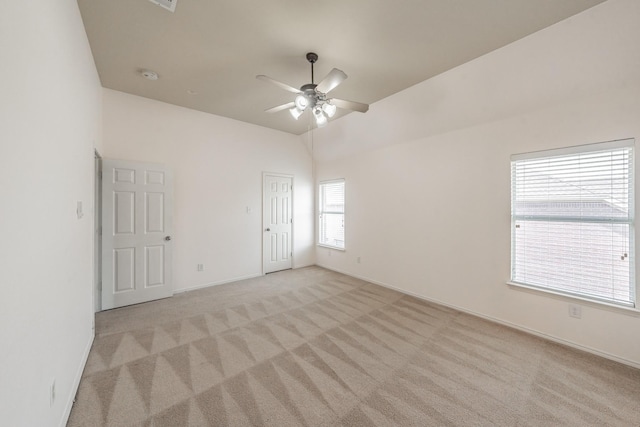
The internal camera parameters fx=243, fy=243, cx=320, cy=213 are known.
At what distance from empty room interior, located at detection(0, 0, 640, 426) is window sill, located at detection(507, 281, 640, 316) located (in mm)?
17

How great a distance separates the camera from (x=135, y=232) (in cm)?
355

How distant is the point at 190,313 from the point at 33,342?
7.16ft

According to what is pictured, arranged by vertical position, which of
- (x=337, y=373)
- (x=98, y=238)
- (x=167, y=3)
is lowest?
(x=337, y=373)

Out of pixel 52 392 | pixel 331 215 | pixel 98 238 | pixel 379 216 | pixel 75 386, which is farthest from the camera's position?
pixel 331 215

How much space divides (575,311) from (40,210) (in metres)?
4.36

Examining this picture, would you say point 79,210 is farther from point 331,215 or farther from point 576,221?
point 576,221

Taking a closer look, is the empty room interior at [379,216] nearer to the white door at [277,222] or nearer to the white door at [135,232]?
the white door at [135,232]

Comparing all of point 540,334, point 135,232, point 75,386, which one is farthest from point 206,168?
point 540,334

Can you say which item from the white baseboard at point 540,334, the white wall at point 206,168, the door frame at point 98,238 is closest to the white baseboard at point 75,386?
the door frame at point 98,238

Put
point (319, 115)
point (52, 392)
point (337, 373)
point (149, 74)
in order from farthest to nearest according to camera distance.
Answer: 1. point (149, 74)
2. point (319, 115)
3. point (337, 373)
4. point (52, 392)

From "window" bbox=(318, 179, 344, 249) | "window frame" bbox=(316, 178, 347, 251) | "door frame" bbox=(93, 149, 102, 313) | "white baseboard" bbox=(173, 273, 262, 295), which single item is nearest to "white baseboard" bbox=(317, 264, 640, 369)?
"window frame" bbox=(316, 178, 347, 251)

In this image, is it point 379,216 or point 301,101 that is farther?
point 379,216

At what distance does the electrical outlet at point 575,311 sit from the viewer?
244 cm

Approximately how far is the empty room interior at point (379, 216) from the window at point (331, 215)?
1.13m
